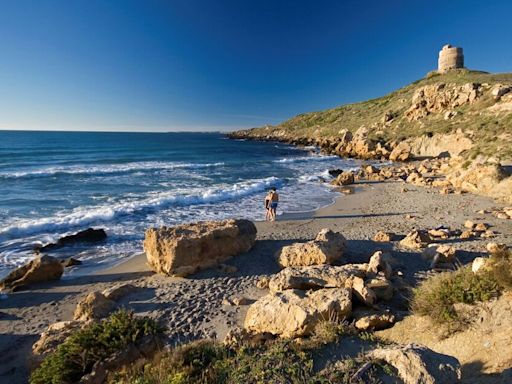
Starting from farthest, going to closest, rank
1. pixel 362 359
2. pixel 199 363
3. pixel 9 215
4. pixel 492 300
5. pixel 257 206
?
pixel 257 206 < pixel 9 215 < pixel 492 300 < pixel 199 363 < pixel 362 359

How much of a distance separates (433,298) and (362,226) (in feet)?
28.6

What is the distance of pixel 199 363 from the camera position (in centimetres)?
417

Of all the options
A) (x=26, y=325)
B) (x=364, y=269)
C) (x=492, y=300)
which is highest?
(x=492, y=300)

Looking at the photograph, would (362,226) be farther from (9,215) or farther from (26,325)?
(9,215)

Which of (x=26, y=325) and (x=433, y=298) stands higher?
(x=433, y=298)

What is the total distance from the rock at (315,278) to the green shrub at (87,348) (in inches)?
122

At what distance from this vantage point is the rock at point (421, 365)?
11.6ft

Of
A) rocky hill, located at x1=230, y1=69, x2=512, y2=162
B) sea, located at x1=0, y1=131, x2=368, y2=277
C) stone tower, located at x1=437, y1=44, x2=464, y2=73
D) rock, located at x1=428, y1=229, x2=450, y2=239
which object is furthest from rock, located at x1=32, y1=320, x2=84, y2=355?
stone tower, located at x1=437, y1=44, x2=464, y2=73

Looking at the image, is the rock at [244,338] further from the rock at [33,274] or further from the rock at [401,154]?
the rock at [401,154]

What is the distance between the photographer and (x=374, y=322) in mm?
5605

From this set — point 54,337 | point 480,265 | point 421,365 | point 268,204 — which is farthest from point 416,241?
point 54,337

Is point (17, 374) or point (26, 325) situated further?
point (26, 325)

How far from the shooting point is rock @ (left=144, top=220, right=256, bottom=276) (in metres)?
9.49

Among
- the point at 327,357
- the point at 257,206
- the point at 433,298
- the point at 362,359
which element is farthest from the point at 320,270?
the point at 257,206
